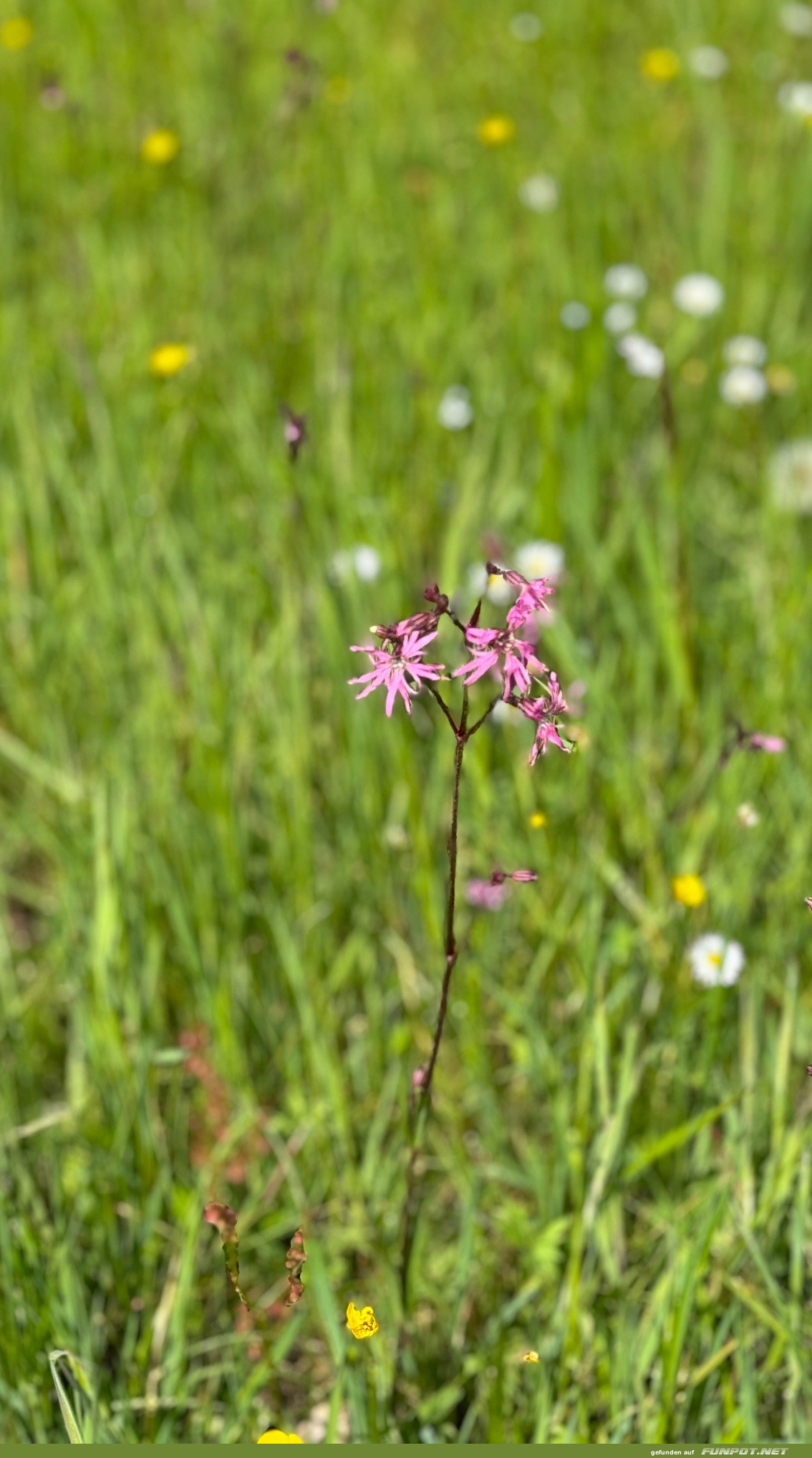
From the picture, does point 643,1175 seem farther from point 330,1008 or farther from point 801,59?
point 801,59

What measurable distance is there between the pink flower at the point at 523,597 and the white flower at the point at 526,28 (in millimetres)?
3810

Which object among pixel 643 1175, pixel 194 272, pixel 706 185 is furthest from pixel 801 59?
pixel 643 1175

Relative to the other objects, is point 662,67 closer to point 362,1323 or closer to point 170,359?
point 170,359

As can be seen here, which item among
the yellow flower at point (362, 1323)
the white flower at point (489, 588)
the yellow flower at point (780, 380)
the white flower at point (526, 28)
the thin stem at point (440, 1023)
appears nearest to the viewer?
the thin stem at point (440, 1023)

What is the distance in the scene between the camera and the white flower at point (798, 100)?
362 cm

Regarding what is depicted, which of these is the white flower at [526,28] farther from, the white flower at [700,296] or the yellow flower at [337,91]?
the white flower at [700,296]

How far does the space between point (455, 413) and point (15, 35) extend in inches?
96.3

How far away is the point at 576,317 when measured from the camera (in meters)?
2.97

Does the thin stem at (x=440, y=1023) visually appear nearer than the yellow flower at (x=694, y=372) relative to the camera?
Yes

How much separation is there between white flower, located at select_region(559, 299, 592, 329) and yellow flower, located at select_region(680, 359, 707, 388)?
283 millimetres

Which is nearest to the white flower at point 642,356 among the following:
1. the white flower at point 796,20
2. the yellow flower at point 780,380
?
the yellow flower at point 780,380

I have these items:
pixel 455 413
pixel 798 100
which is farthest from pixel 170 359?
pixel 798 100

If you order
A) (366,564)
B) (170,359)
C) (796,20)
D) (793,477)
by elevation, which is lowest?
(366,564)

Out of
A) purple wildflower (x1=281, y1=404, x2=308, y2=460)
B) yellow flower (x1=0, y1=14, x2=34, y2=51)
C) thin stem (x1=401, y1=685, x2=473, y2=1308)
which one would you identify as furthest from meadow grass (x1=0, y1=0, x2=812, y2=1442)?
purple wildflower (x1=281, y1=404, x2=308, y2=460)
